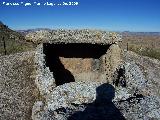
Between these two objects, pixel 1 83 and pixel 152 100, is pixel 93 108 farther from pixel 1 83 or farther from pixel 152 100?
pixel 1 83

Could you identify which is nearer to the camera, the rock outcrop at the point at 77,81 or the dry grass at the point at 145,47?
the rock outcrop at the point at 77,81

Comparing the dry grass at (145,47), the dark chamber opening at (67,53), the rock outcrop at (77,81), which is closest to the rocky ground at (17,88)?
the rock outcrop at (77,81)

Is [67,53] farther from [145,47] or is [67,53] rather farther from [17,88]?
[145,47]

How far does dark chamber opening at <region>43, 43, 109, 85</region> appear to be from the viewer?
48.8ft

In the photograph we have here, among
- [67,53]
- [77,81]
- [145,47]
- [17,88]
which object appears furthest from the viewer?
[145,47]

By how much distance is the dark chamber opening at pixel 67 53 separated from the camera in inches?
586

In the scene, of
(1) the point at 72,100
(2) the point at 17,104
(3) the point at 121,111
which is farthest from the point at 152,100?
(2) the point at 17,104

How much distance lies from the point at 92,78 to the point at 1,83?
486 cm

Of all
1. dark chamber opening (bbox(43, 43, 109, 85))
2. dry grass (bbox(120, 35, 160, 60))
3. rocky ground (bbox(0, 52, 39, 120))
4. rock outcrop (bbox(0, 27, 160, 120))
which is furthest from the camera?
dry grass (bbox(120, 35, 160, 60))

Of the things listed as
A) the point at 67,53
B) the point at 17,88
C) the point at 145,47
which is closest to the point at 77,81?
the point at 17,88

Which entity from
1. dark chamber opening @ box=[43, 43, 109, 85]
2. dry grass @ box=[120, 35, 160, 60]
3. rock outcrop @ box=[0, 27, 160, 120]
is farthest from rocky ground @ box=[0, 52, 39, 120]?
dry grass @ box=[120, 35, 160, 60]

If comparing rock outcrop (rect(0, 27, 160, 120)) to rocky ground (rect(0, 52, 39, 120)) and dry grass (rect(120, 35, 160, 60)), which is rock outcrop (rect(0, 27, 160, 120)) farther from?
dry grass (rect(120, 35, 160, 60))

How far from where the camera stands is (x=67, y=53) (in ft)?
50.8

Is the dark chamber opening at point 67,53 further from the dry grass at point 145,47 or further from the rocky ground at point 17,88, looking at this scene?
the dry grass at point 145,47
